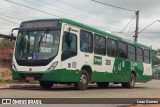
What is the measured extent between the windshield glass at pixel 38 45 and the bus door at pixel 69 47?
0.40m

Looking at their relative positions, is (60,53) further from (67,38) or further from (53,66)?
(67,38)

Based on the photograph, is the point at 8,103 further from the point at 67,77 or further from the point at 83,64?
the point at 83,64

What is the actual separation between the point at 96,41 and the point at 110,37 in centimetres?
214

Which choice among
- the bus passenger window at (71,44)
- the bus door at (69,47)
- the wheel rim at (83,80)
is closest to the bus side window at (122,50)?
the wheel rim at (83,80)

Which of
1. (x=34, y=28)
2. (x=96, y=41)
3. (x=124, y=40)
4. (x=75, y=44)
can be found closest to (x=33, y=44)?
(x=34, y=28)

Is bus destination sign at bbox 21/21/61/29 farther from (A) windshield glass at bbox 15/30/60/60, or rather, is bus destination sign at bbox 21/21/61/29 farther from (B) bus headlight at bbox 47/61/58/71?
(B) bus headlight at bbox 47/61/58/71

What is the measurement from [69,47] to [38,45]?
1.40m

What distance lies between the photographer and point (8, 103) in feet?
38.6

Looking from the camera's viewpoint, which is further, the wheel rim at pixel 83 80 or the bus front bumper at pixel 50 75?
the wheel rim at pixel 83 80

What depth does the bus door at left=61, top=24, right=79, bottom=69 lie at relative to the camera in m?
17.9

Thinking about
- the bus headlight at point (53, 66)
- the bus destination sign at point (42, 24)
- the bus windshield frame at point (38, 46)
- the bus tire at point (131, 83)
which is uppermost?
the bus destination sign at point (42, 24)

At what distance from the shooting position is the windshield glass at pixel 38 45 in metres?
17.7

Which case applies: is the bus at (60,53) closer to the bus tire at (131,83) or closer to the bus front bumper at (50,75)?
the bus front bumper at (50,75)

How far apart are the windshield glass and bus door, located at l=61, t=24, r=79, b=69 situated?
40 cm
